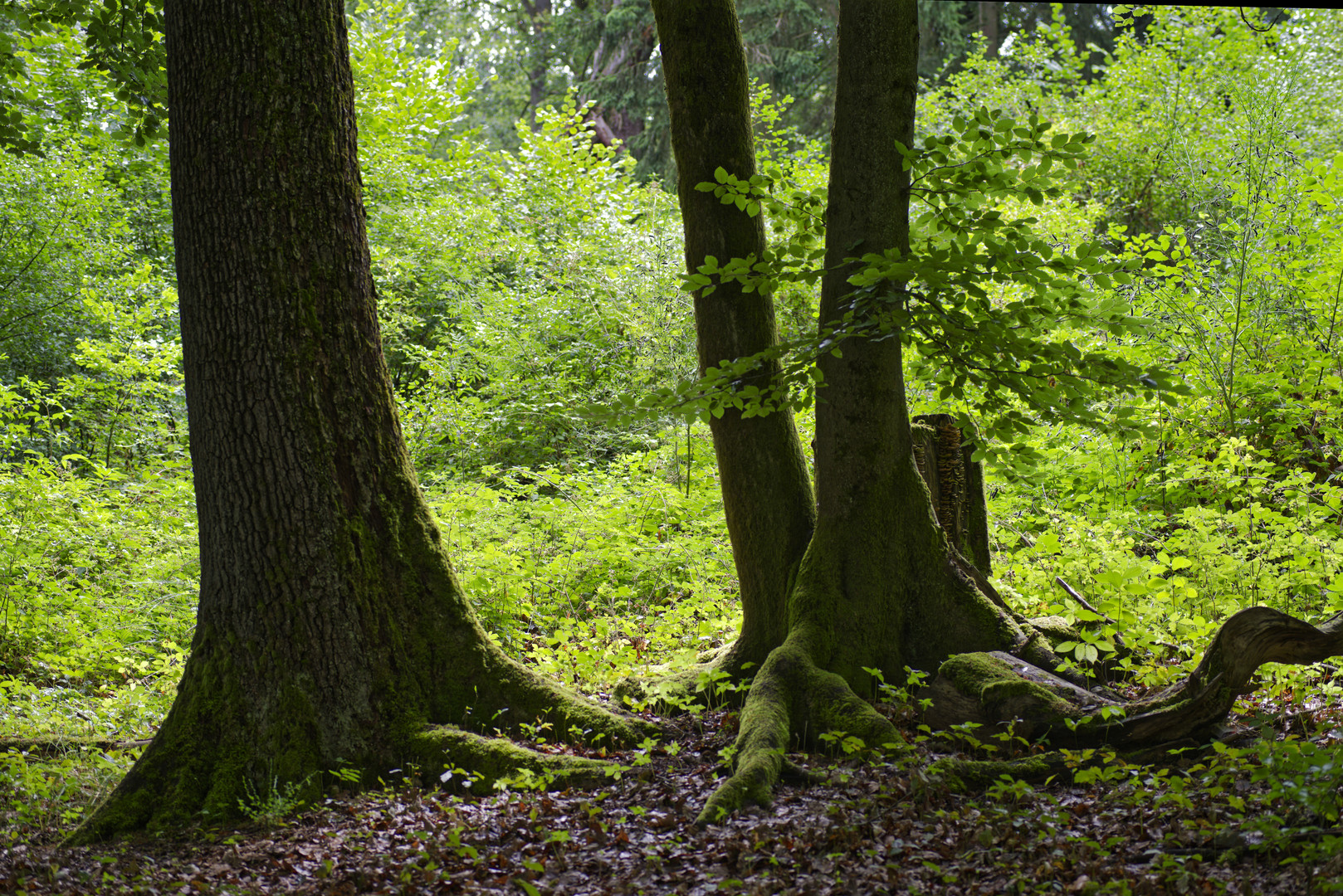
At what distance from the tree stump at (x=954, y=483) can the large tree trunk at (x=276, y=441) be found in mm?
2948

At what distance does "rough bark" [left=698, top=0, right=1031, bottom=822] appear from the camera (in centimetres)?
425

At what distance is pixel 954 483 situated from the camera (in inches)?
209

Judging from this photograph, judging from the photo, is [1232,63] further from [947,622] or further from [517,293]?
[947,622]

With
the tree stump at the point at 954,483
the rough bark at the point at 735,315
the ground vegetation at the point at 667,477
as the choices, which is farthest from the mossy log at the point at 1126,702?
the tree stump at the point at 954,483

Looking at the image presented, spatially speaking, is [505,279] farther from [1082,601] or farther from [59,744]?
[1082,601]

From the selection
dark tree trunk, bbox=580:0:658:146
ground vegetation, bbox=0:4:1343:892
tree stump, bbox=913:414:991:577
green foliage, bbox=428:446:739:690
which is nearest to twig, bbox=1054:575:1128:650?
ground vegetation, bbox=0:4:1343:892

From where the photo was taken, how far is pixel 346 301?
3.97 metres

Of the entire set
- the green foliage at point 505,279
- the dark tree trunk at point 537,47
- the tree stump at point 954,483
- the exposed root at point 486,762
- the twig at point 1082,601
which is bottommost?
the exposed root at point 486,762

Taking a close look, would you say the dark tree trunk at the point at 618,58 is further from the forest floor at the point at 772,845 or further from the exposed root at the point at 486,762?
the forest floor at the point at 772,845

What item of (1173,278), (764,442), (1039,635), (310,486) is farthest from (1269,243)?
(310,486)

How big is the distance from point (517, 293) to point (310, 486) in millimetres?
9059

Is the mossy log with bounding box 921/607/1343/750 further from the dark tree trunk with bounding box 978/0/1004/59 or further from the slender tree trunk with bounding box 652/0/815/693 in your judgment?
the dark tree trunk with bounding box 978/0/1004/59

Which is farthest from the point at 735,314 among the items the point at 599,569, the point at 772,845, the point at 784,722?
the point at 599,569

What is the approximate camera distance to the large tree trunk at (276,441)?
3.75m
